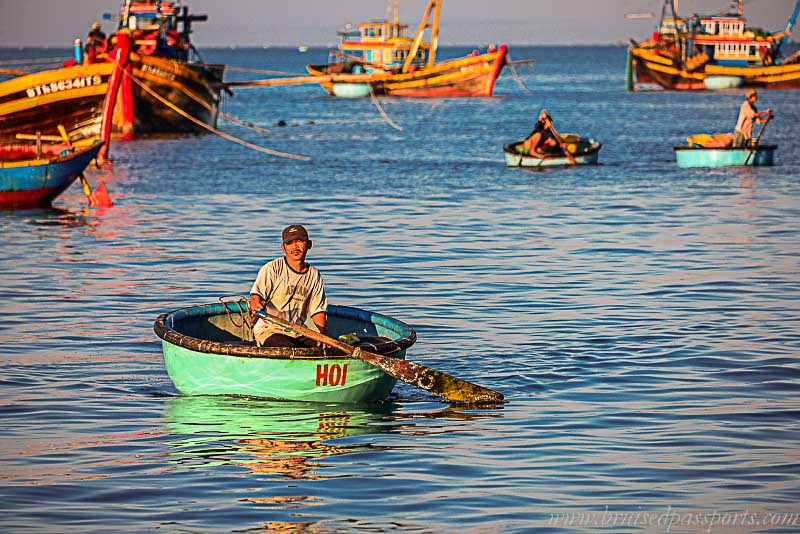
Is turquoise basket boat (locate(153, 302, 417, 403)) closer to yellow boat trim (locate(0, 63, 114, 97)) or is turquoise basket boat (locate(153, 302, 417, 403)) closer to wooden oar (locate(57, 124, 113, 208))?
wooden oar (locate(57, 124, 113, 208))

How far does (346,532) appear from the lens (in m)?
8.70

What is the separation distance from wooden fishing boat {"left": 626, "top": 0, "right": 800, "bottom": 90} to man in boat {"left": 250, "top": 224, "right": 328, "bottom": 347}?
284 feet

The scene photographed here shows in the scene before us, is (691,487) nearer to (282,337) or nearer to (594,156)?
(282,337)

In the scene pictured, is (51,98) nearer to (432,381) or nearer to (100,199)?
(100,199)

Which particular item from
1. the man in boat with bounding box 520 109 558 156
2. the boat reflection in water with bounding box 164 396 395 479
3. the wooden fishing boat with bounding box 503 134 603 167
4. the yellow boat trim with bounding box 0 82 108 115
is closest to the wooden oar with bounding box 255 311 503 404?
the boat reflection in water with bounding box 164 396 395 479

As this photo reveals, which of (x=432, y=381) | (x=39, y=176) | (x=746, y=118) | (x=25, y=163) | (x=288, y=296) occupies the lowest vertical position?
(x=432, y=381)

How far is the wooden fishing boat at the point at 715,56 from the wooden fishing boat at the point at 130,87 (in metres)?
50.7

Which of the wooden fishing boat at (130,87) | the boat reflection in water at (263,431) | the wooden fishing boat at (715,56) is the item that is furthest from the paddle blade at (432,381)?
the wooden fishing boat at (715,56)

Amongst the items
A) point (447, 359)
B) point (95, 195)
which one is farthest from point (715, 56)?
point (447, 359)

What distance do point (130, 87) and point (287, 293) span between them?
35.3 m

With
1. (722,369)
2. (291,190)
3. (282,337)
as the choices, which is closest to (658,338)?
(722,369)

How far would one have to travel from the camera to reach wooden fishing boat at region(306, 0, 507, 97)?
3474 inches

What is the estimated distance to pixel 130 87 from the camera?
4556cm

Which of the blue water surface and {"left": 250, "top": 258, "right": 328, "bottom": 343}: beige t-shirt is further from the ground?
{"left": 250, "top": 258, "right": 328, "bottom": 343}: beige t-shirt
